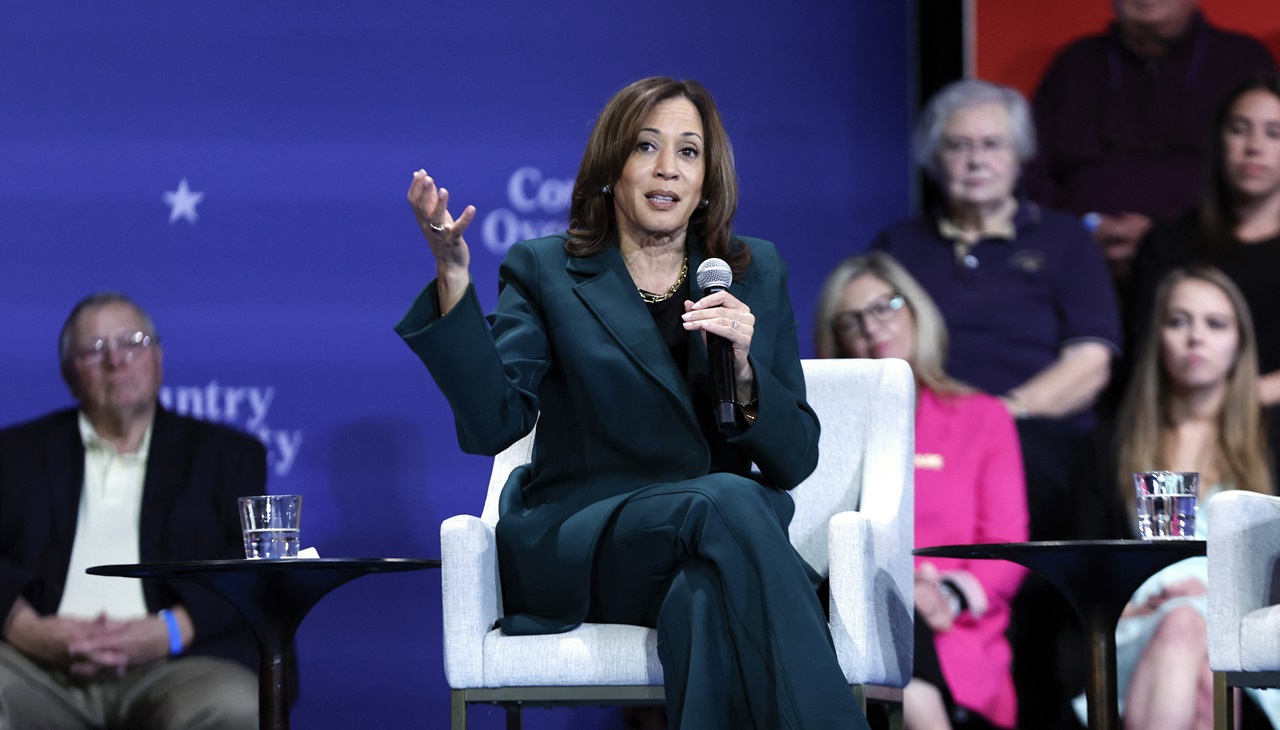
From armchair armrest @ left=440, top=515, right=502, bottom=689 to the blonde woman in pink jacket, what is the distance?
1.49m

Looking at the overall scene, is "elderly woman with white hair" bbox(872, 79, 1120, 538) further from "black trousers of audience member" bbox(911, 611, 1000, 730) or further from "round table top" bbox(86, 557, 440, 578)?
"round table top" bbox(86, 557, 440, 578)

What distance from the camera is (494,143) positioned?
389cm

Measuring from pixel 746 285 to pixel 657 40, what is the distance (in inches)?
61.2

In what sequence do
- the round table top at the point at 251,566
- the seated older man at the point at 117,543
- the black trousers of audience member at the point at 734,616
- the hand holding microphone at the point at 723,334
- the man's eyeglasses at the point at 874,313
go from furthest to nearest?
the man's eyeglasses at the point at 874,313 → the seated older man at the point at 117,543 → the round table top at the point at 251,566 → the hand holding microphone at the point at 723,334 → the black trousers of audience member at the point at 734,616

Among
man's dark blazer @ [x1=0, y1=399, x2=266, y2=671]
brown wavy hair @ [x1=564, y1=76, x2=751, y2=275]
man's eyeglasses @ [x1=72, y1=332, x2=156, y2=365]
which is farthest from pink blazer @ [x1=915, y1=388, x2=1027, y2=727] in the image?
man's eyeglasses @ [x1=72, y1=332, x2=156, y2=365]

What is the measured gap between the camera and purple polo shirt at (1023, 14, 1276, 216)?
12.1 feet

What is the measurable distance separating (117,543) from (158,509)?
129 millimetres

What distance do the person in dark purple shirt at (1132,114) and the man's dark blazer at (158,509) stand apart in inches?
87.9

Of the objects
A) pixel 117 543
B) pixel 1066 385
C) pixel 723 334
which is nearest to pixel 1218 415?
pixel 1066 385

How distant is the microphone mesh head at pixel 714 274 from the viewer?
2.36 m

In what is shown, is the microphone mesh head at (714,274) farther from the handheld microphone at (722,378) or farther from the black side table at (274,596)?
the black side table at (274,596)

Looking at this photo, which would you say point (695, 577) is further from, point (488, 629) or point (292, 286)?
point (292, 286)

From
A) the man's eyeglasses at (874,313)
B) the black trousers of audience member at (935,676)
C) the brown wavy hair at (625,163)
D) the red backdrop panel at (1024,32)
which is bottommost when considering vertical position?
the black trousers of audience member at (935,676)

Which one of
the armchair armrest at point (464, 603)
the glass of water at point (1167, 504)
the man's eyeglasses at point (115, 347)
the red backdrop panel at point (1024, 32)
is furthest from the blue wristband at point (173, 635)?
the red backdrop panel at point (1024, 32)
